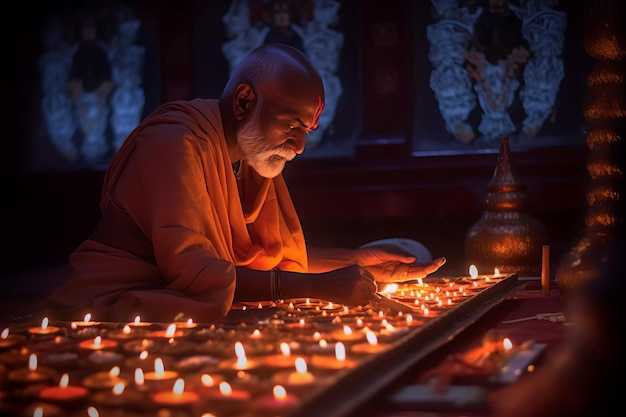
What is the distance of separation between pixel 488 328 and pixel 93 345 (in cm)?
145

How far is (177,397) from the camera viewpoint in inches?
69.1

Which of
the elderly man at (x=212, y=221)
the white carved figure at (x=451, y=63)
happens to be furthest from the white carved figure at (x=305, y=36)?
the elderly man at (x=212, y=221)

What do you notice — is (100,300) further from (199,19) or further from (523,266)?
(199,19)

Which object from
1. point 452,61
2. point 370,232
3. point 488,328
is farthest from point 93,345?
point 452,61

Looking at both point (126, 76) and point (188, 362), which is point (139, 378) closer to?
point (188, 362)

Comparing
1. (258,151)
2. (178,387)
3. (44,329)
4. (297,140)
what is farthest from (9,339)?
(297,140)

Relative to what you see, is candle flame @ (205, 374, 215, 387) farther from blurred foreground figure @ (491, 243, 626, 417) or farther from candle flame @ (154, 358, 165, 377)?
blurred foreground figure @ (491, 243, 626, 417)

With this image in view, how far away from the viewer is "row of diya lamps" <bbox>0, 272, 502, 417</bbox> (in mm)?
1711

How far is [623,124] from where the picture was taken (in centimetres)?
300

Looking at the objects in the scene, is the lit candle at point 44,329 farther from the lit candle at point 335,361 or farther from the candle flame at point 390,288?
the candle flame at point 390,288

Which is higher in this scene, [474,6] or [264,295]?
[474,6]

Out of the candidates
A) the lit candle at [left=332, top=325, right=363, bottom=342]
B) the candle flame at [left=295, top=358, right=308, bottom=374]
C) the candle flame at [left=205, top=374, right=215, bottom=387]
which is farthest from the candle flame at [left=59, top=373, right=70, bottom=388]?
the lit candle at [left=332, top=325, right=363, bottom=342]

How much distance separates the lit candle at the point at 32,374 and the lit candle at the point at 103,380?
0.41ft

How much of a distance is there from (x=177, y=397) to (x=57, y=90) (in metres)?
7.74
